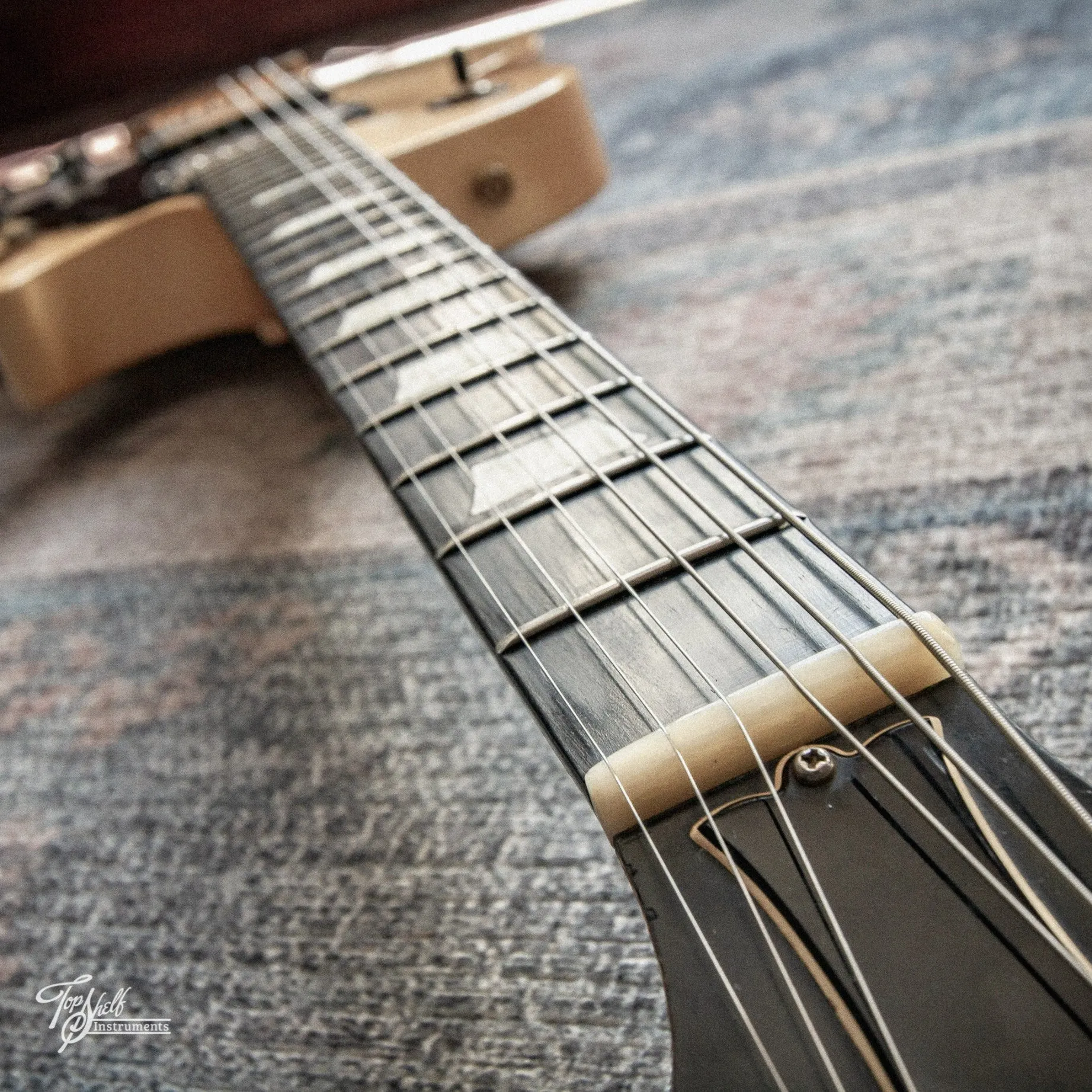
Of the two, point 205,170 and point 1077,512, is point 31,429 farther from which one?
point 1077,512

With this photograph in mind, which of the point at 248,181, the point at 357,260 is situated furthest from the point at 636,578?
the point at 248,181

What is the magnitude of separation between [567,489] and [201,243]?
934mm

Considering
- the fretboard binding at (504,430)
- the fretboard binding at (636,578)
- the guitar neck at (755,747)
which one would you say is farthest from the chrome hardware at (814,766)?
the fretboard binding at (504,430)

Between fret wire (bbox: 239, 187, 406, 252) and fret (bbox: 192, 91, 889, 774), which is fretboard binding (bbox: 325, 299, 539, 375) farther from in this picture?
fret wire (bbox: 239, 187, 406, 252)

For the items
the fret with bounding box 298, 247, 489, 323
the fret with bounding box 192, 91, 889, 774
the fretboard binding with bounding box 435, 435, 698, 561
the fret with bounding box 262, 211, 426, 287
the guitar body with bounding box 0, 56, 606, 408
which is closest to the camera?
the fret with bounding box 192, 91, 889, 774

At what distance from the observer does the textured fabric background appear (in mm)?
616

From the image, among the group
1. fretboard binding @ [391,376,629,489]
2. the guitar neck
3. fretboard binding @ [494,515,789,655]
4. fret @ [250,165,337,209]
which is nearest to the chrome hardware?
the guitar neck

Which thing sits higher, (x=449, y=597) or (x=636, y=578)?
(x=636, y=578)

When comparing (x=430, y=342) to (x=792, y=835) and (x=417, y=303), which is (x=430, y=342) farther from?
(x=792, y=835)

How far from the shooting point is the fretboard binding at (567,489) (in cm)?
58

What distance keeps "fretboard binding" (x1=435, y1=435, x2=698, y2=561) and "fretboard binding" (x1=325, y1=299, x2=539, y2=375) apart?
0.22m

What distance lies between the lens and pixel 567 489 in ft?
1.93

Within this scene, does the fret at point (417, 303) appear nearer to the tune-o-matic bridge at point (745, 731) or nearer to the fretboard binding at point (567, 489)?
the fretboard binding at point (567, 489)

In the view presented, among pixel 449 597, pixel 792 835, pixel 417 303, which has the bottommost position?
pixel 449 597
